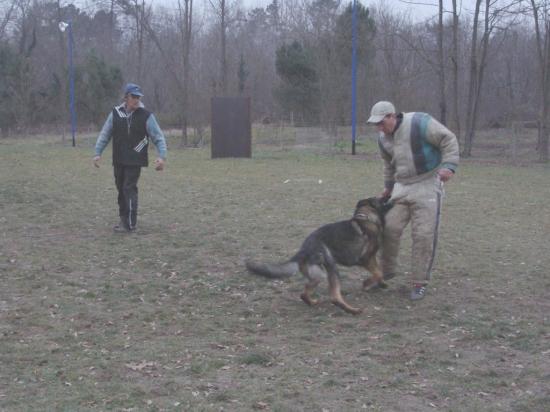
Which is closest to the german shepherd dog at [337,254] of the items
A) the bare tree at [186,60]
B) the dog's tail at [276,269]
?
the dog's tail at [276,269]

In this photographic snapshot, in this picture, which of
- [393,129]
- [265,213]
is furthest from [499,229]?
[393,129]

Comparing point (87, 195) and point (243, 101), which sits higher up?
point (243, 101)

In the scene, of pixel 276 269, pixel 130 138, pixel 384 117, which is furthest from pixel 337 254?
pixel 130 138

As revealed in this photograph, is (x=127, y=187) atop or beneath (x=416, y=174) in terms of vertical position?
beneath

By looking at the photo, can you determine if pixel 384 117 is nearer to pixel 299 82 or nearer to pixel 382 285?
pixel 382 285

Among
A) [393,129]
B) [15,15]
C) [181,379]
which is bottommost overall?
[181,379]

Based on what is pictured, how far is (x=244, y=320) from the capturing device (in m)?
5.32

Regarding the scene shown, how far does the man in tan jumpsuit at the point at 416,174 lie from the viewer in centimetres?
565

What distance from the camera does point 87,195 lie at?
12.2 m

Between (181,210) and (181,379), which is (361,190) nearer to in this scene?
(181,210)

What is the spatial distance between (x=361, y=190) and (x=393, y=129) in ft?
25.0

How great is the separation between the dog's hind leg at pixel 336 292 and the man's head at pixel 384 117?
1.27 meters

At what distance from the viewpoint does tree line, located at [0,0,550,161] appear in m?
26.4

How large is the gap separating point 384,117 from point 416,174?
56 cm
